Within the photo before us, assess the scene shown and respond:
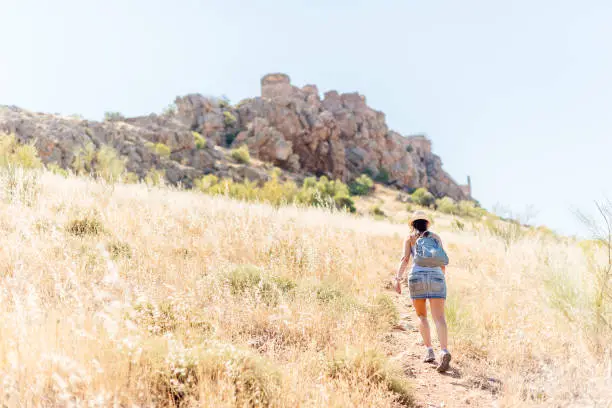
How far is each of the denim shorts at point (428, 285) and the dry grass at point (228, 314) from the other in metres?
0.72

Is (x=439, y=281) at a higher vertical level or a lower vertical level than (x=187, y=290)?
higher

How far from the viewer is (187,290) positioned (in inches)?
171

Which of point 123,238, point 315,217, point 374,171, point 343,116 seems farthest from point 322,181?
point 123,238

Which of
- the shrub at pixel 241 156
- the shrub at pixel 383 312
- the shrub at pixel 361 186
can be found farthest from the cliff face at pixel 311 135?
the shrub at pixel 383 312

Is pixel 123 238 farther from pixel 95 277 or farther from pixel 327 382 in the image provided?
pixel 327 382

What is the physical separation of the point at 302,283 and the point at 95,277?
7.82 feet

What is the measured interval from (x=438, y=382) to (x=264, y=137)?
5759 centimetres

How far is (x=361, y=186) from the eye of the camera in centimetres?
6200

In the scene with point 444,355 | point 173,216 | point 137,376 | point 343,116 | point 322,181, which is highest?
point 343,116

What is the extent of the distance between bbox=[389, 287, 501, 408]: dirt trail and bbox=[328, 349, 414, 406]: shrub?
0.57 feet

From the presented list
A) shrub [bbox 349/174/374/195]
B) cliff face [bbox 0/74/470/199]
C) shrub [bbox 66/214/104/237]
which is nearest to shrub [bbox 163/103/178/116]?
cliff face [bbox 0/74/470/199]

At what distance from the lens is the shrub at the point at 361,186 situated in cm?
6094

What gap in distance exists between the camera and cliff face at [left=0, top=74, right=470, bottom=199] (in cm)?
3806

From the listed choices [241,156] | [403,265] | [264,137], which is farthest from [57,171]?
[264,137]
